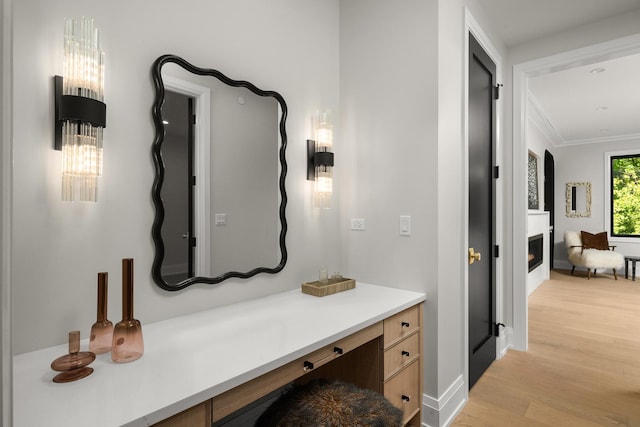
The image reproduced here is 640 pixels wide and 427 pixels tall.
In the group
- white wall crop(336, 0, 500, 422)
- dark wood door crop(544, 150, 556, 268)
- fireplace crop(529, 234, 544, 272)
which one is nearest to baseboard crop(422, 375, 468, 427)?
white wall crop(336, 0, 500, 422)

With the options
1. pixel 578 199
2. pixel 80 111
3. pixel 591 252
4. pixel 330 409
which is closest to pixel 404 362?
pixel 330 409

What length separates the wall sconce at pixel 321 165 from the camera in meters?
2.13

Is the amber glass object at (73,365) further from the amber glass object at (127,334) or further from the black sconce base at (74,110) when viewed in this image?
the black sconce base at (74,110)

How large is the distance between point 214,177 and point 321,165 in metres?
0.70

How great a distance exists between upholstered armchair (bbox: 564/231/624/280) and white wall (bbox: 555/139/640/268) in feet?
1.17

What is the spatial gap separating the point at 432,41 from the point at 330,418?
1905 millimetres

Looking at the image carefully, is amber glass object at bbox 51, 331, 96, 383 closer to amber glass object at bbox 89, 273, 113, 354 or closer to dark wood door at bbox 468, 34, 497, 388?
amber glass object at bbox 89, 273, 113, 354

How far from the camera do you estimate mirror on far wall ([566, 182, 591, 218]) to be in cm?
706

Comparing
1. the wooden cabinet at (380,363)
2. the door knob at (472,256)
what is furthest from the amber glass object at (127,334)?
the door knob at (472,256)

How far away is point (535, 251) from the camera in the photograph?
5.64m

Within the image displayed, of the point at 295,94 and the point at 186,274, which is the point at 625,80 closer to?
the point at 295,94

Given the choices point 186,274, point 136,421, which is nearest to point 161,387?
point 136,421

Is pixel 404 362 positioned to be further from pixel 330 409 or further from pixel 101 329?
pixel 101 329

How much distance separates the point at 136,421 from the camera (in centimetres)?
78
